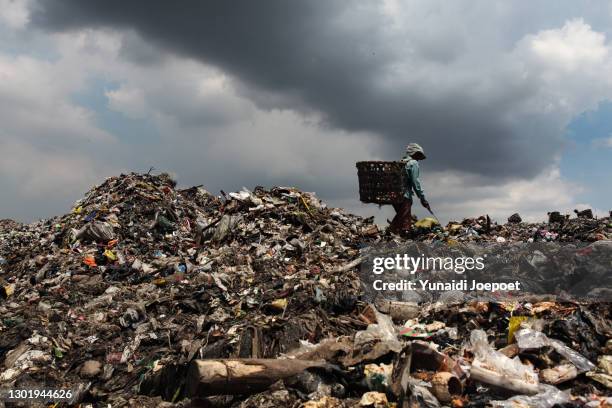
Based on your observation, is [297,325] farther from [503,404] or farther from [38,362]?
[38,362]

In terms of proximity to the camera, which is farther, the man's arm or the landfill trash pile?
the man's arm

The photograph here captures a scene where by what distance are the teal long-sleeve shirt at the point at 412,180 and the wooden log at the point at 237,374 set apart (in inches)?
236

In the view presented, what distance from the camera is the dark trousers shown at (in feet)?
32.6

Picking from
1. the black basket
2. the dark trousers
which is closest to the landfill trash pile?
the dark trousers

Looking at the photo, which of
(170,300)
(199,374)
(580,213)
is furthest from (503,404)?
(580,213)

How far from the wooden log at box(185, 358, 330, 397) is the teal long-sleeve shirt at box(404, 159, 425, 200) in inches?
236

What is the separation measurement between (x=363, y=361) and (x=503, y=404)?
1366mm

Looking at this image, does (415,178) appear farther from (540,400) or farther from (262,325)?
(540,400)

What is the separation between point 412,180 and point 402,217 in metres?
0.89

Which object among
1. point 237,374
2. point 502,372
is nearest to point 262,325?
point 237,374

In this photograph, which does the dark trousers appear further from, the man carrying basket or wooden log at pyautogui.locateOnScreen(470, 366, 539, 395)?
wooden log at pyautogui.locateOnScreen(470, 366, 539, 395)

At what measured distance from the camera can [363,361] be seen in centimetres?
456

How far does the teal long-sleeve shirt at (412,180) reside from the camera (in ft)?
31.6

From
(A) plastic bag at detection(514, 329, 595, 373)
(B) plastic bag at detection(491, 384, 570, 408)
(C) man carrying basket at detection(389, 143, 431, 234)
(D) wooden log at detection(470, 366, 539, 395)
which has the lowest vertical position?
(B) plastic bag at detection(491, 384, 570, 408)
